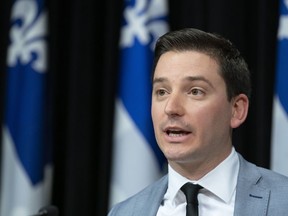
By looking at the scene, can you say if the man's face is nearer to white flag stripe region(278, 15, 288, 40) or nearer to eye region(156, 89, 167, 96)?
eye region(156, 89, 167, 96)

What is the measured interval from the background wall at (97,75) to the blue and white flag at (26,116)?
0.27 feet

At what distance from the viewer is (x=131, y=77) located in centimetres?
256

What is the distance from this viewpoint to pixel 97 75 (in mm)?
2729

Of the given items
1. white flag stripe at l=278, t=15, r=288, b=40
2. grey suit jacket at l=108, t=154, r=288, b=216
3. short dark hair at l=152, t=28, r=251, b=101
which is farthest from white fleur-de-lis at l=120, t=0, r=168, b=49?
grey suit jacket at l=108, t=154, r=288, b=216

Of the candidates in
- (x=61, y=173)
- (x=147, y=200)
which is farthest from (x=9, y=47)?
(x=147, y=200)

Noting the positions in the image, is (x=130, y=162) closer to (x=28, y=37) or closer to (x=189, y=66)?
(x=28, y=37)

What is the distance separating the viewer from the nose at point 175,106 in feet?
5.00

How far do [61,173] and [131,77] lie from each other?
22.6 inches

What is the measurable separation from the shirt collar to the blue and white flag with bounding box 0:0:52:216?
3.72ft

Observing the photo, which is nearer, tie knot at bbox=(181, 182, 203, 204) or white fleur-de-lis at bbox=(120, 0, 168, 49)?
tie knot at bbox=(181, 182, 203, 204)

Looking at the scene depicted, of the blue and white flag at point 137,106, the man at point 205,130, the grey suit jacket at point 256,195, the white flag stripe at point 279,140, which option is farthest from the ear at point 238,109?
the blue and white flag at point 137,106

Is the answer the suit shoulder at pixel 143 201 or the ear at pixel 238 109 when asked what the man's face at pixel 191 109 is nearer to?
the ear at pixel 238 109

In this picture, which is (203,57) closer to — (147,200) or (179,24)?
(147,200)

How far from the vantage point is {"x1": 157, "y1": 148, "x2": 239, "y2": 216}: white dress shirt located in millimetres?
1557
